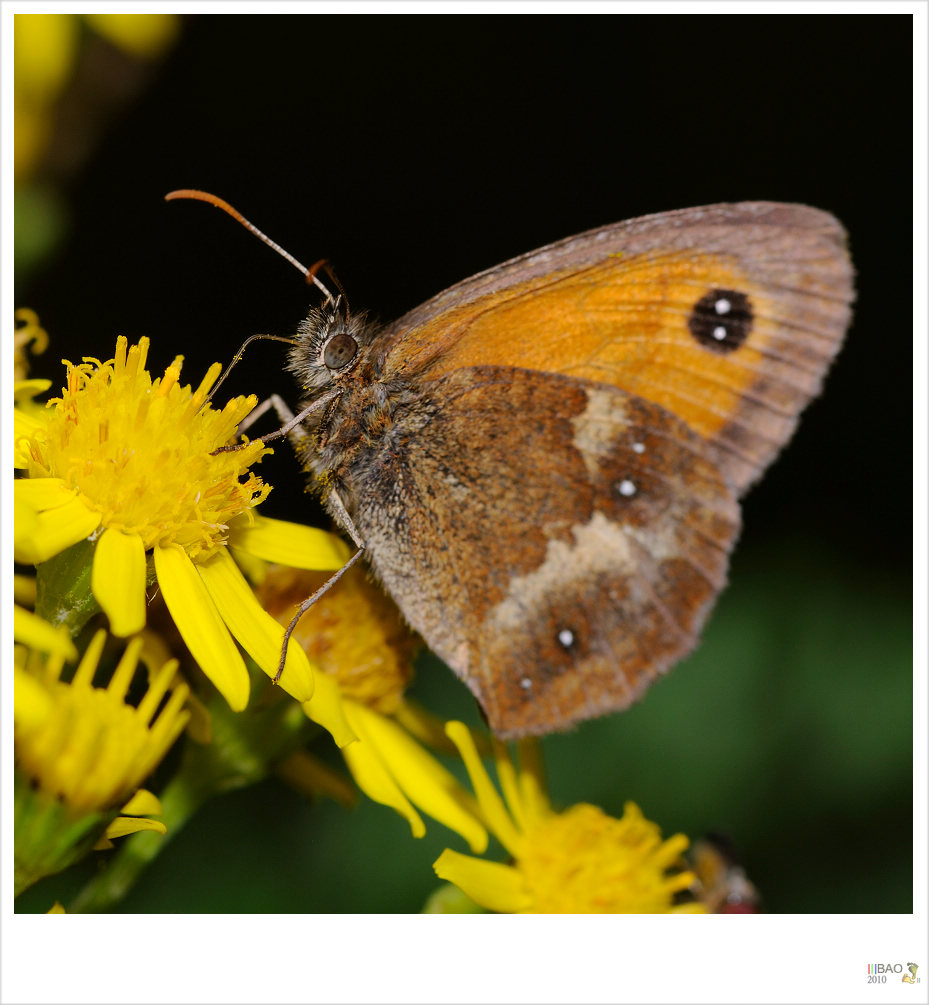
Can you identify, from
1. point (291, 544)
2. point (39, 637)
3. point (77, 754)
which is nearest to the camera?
point (39, 637)

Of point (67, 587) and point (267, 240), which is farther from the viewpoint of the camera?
point (267, 240)

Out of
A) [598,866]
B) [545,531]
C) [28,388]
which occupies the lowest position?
[598,866]

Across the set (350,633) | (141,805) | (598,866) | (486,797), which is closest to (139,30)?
(350,633)

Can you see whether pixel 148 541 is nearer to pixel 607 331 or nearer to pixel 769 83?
pixel 607 331

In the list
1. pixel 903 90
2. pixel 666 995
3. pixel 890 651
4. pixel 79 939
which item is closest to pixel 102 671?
pixel 79 939

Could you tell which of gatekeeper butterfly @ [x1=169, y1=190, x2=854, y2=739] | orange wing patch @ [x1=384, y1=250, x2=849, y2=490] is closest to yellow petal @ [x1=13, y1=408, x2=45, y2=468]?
gatekeeper butterfly @ [x1=169, y1=190, x2=854, y2=739]

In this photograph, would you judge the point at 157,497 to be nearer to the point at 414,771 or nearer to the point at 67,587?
Result: the point at 67,587

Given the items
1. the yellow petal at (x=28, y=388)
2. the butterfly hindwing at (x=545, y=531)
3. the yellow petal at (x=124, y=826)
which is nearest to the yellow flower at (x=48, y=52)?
the yellow petal at (x=28, y=388)

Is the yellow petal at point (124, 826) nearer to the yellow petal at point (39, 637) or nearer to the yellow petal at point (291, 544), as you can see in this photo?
the yellow petal at point (39, 637)
